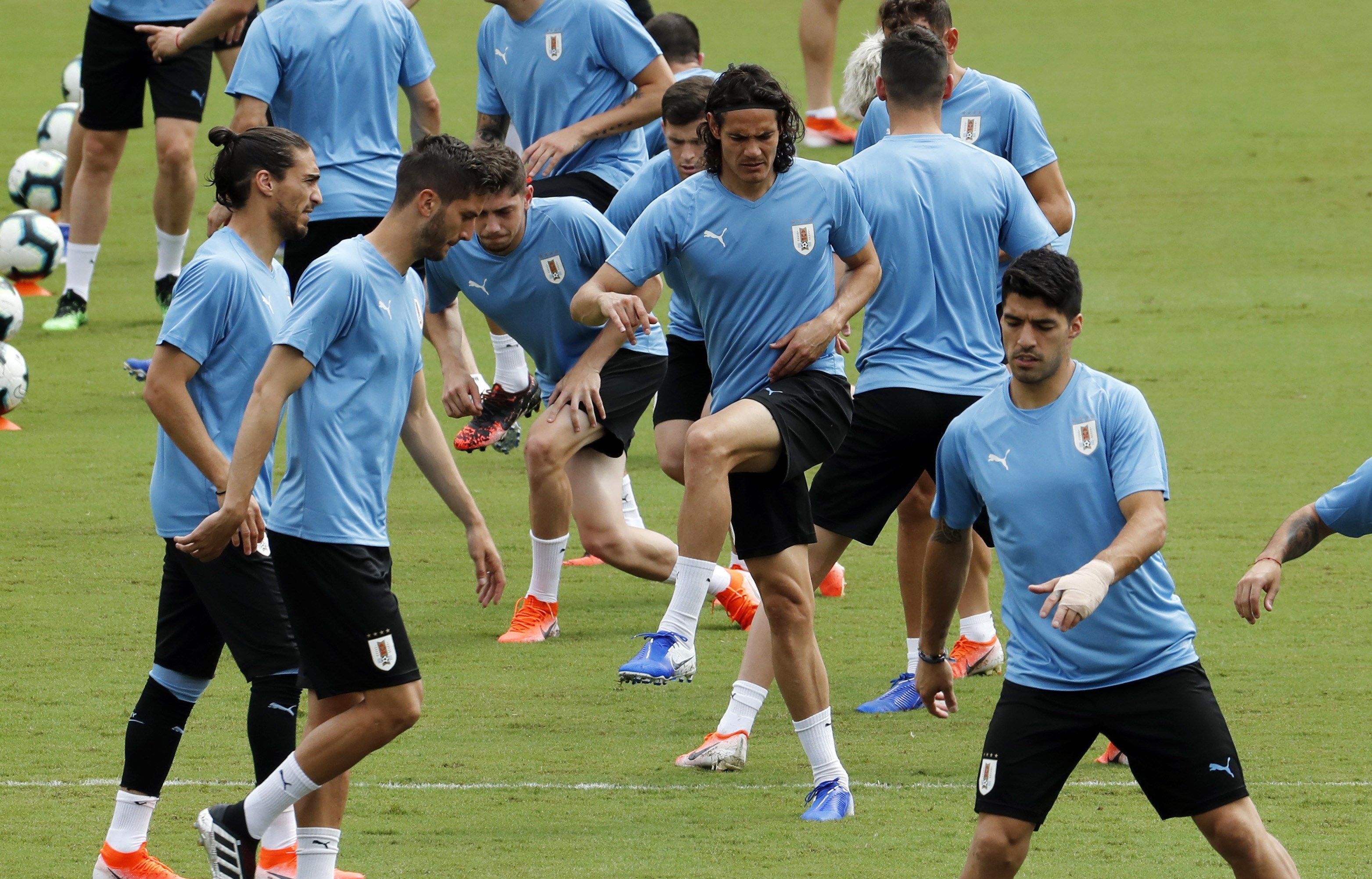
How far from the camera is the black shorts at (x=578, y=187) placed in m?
8.91

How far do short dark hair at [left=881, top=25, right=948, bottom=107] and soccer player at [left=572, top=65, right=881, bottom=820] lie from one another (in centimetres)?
67

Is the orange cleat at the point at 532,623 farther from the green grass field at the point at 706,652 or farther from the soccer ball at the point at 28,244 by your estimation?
the soccer ball at the point at 28,244

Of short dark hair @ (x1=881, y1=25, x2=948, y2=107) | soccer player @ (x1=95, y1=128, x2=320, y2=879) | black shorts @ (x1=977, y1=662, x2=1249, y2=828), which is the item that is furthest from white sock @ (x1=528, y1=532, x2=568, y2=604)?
black shorts @ (x1=977, y1=662, x2=1249, y2=828)

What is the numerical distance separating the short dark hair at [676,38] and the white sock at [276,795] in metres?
6.87

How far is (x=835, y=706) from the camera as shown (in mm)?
6883

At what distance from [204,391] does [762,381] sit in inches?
71.6

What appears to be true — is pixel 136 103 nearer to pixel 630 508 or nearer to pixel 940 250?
pixel 630 508

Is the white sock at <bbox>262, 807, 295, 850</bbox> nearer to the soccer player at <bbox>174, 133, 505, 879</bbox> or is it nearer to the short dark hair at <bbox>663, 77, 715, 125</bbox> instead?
the soccer player at <bbox>174, 133, 505, 879</bbox>

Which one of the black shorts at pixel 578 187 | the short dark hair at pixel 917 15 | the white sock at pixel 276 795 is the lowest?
the white sock at pixel 276 795

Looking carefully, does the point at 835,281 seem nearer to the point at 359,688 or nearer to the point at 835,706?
the point at 835,706

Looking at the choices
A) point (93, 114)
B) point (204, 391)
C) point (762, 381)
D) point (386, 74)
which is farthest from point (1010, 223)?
point (93, 114)

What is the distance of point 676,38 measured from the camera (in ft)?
36.0

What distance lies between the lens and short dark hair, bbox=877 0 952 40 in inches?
290

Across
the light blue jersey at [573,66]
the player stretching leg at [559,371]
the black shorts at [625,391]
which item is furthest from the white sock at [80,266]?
the black shorts at [625,391]
